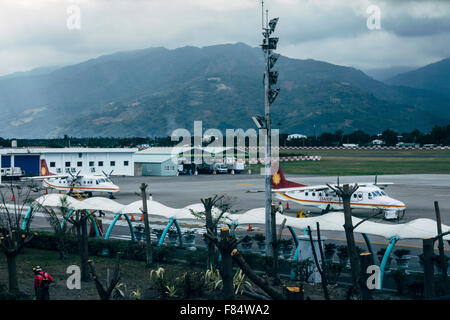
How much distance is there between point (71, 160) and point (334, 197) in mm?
49055

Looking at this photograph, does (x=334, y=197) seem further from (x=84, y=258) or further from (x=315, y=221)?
(x=84, y=258)

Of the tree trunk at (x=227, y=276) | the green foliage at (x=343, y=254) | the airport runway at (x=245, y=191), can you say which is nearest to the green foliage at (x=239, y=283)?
the green foliage at (x=343, y=254)

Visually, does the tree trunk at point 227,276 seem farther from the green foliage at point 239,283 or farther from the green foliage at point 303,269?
the green foliage at point 303,269

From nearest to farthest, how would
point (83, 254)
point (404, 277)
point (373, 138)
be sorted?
1. point (404, 277)
2. point (83, 254)
3. point (373, 138)

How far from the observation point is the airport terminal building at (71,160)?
7162 cm

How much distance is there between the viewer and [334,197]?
35.8 metres

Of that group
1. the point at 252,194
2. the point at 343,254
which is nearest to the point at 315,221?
the point at 343,254

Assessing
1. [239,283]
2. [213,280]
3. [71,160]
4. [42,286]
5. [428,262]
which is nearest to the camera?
[428,262]
